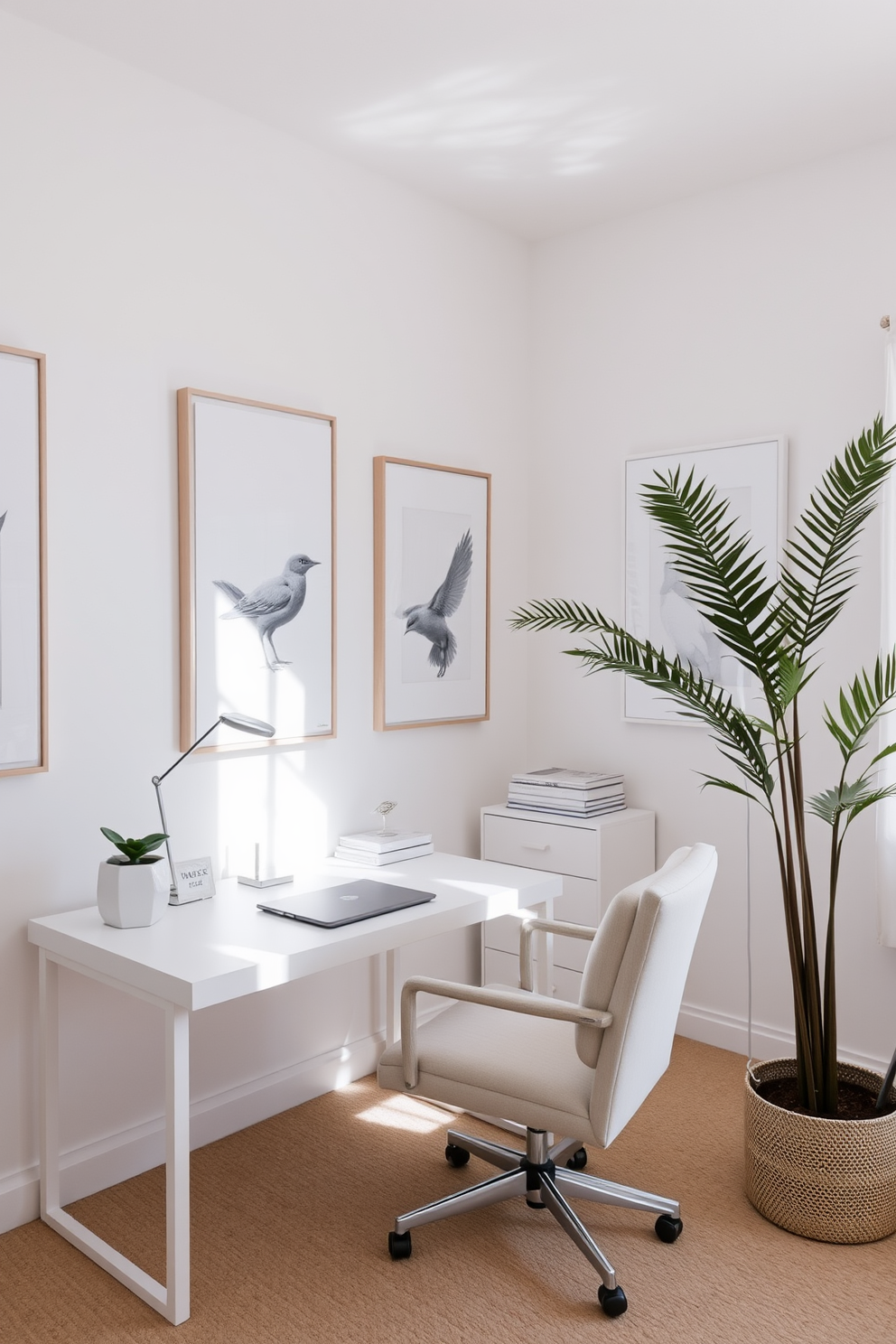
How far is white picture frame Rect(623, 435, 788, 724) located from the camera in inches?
127

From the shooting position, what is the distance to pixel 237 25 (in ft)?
7.95

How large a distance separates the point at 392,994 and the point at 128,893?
117 cm

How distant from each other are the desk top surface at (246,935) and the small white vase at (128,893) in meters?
0.03

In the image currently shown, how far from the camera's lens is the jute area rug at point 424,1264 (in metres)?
2.04

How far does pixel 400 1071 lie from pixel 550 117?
2.51 m

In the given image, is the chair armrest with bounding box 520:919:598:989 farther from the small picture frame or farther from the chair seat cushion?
the small picture frame

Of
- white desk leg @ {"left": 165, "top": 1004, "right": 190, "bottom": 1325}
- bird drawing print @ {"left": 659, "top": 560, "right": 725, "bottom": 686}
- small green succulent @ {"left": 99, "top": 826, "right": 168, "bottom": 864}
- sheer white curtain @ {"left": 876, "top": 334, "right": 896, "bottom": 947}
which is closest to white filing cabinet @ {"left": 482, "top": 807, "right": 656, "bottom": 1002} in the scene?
bird drawing print @ {"left": 659, "top": 560, "right": 725, "bottom": 686}

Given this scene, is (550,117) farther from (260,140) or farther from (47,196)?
(47,196)

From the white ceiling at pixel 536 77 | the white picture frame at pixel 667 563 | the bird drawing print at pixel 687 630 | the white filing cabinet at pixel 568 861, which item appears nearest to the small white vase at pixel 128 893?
the white filing cabinet at pixel 568 861

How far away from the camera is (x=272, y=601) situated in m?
2.90

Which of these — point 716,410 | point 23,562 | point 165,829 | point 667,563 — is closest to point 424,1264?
point 165,829

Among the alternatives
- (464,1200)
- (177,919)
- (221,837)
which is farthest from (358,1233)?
(221,837)

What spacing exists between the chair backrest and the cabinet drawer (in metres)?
1.16

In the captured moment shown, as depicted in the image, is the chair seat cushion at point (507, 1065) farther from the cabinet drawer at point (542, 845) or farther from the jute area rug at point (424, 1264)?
the cabinet drawer at point (542, 845)
